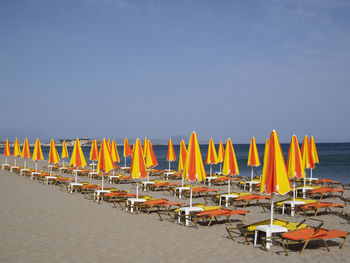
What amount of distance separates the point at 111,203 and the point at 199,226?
15.1 ft

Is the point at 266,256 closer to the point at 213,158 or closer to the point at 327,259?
the point at 327,259

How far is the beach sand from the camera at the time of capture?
6.49m

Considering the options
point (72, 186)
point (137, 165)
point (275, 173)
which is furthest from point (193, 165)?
point (72, 186)

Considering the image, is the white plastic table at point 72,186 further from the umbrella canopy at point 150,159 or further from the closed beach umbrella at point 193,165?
the closed beach umbrella at point 193,165

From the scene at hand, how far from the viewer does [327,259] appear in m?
6.47

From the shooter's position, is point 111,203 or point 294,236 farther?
point 111,203

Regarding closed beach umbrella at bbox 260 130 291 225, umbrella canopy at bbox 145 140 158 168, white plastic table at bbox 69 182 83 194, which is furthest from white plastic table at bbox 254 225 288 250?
white plastic table at bbox 69 182 83 194

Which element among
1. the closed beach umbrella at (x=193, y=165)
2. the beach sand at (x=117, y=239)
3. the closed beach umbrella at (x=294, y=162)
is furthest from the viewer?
the closed beach umbrella at (x=294, y=162)

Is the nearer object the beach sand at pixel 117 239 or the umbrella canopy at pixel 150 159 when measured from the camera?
the beach sand at pixel 117 239

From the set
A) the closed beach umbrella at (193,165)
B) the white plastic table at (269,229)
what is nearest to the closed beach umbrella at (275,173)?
the white plastic table at (269,229)

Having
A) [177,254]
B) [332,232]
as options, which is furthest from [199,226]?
[332,232]

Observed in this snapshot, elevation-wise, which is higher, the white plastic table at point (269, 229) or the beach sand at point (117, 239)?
the white plastic table at point (269, 229)

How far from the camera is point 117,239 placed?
7762 millimetres

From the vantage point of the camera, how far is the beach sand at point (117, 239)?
649cm
